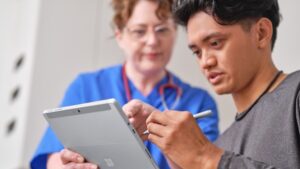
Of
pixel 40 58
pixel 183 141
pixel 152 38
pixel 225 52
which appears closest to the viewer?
pixel 183 141

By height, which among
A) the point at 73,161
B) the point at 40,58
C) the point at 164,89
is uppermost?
the point at 40,58

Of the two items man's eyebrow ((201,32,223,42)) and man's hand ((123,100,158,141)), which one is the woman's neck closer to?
man's hand ((123,100,158,141))

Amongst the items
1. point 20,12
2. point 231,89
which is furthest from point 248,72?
point 20,12

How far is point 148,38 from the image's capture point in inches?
56.9

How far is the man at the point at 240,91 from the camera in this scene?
78 centimetres

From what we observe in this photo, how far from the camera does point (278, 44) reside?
4.39 feet

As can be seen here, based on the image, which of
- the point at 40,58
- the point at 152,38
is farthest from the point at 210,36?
the point at 40,58

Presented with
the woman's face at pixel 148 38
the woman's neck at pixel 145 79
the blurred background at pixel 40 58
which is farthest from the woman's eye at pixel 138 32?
the blurred background at pixel 40 58

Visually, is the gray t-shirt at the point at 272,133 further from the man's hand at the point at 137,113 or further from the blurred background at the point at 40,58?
the blurred background at the point at 40,58

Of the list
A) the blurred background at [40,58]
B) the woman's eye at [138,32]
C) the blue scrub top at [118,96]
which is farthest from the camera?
the blurred background at [40,58]

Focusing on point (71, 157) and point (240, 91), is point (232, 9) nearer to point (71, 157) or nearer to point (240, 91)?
point (240, 91)

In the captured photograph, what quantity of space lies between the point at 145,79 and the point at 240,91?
58 cm

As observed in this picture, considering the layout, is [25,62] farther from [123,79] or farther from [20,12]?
[123,79]

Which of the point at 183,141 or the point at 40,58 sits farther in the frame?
the point at 40,58
